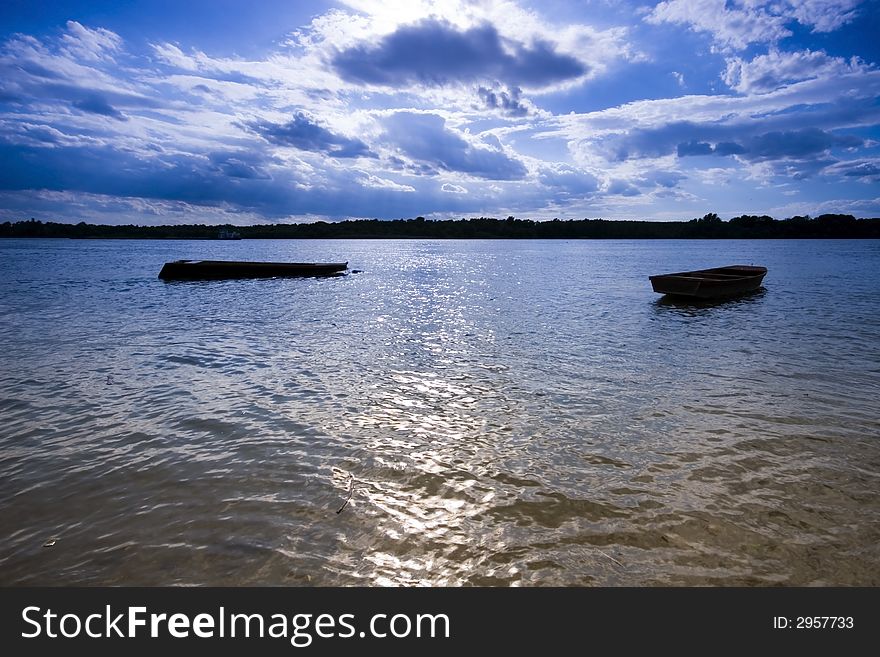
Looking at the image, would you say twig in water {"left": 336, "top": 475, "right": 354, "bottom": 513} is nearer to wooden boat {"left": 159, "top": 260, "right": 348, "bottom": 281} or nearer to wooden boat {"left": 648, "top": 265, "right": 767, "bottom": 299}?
wooden boat {"left": 648, "top": 265, "right": 767, "bottom": 299}

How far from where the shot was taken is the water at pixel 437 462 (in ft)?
14.2

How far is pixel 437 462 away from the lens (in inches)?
254

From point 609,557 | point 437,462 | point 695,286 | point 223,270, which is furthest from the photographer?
point 223,270

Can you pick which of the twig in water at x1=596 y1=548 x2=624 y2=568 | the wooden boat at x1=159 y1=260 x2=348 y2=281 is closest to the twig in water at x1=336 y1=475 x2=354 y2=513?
the twig in water at x1=596 y1=548 x2=624 y2=568

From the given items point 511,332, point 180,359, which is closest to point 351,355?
point 180,359

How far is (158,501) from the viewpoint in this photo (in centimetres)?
539

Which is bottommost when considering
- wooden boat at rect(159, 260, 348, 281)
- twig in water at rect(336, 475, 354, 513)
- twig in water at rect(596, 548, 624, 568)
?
twig in water at rect(336, 475, 354, 513)

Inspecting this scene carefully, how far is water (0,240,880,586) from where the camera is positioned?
432 cm

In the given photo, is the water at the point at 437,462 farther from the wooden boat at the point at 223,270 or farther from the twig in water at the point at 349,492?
the wooden boat at the point at 223,270

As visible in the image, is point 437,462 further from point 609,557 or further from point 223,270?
point 223,270

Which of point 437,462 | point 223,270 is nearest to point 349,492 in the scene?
point 437,462

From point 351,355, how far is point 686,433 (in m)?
9.08

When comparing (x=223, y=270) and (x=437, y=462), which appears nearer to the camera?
(x=437, y=462)

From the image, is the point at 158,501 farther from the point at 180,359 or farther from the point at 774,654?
the point at 180,359
